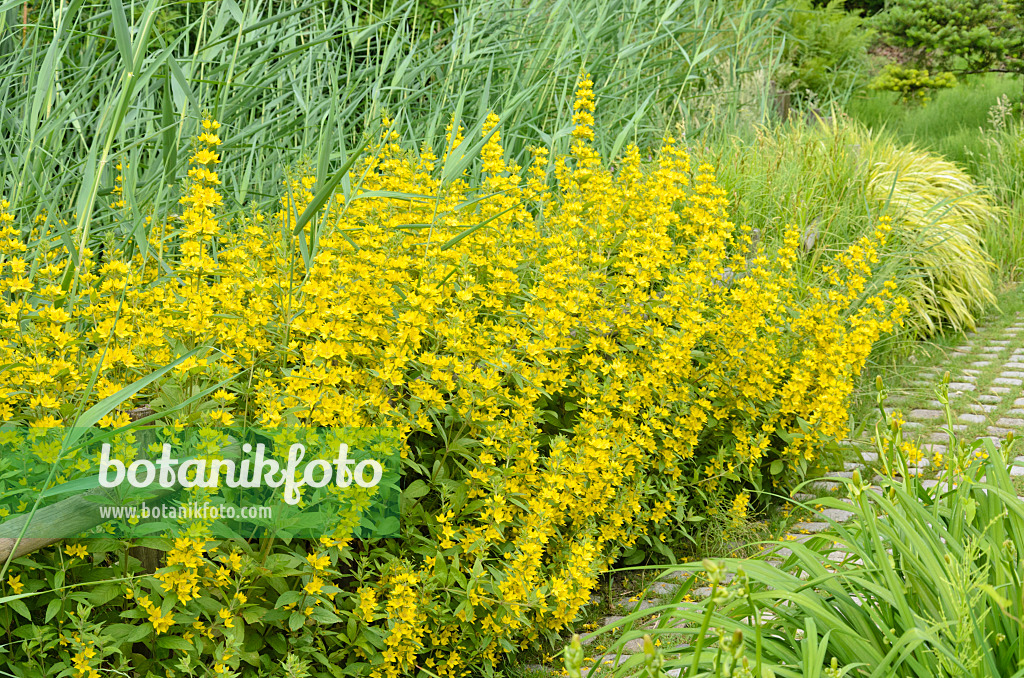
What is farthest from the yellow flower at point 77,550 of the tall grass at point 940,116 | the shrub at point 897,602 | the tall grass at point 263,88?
the tall grass at point 940,116

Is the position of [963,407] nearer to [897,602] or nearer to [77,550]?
[897,602]

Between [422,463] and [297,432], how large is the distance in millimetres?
531

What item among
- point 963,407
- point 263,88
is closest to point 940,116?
point 963,407

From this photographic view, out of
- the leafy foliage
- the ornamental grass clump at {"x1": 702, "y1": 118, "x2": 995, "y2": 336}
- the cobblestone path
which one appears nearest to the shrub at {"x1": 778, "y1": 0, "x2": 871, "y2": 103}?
the leafy foliage

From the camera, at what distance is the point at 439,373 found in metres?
2.19

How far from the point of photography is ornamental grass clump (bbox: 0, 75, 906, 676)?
1914 mm

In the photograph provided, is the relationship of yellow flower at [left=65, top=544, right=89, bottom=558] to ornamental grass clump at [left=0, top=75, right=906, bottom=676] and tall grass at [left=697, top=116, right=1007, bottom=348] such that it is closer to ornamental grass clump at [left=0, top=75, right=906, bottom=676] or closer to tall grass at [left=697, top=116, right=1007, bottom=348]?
ornamental grass clump at [left=0, top=75, right=906, bottom=676]

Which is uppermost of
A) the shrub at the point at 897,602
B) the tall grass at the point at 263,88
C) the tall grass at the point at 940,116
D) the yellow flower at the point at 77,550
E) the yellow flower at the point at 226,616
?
the tall grass at the point at 263,88

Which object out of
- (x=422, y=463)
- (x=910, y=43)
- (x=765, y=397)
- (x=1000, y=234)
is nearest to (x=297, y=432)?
(x=422, y=463)

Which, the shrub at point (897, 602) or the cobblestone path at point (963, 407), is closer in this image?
the shrub at point (897, 602)

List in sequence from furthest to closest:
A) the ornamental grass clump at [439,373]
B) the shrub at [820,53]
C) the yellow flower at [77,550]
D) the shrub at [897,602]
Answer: the shrub at [820,53] → the ornamental grass clump at [439,373] → the yellow flower at [77,550] → the shrub at [897,602]

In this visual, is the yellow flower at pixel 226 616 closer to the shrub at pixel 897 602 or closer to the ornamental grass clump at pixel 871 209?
the shrub at pixel 897 602

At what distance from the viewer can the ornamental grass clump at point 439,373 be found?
1.91m

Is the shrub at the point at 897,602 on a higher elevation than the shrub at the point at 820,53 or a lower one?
lower
